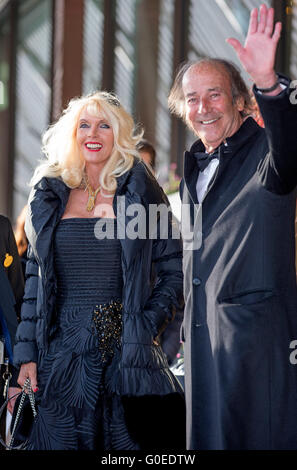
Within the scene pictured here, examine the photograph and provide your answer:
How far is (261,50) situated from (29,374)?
162cm

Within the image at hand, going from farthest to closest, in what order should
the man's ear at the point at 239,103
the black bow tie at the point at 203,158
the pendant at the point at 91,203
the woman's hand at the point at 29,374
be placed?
the pendant at the point at 91,203 < the woman's hand at the point at 29,374 < the man's ear at the point at 239,103 < the black bow tie at the point at 203,158

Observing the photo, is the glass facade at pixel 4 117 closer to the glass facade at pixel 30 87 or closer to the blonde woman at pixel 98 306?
the glass facade at pixel 30 87

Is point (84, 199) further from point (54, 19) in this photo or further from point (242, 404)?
point (54, 19)

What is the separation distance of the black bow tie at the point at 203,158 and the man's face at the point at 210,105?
0.05m

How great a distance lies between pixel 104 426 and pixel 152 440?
194 mm

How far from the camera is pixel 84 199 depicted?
→ 3375 mm

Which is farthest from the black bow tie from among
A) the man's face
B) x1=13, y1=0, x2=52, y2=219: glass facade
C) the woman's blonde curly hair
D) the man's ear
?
x1=13, y1=0, x2=52, y2=219: glass facade

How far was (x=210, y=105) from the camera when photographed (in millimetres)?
2854

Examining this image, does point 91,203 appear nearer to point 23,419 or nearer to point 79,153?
point 79,153

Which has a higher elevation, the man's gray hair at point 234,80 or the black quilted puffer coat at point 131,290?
the man's gray hair at point 234,80

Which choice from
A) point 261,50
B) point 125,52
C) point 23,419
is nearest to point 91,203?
point 23,419

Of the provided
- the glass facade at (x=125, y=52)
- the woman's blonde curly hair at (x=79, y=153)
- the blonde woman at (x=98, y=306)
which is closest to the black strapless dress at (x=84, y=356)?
the blonde woman at (x=98, y=306)

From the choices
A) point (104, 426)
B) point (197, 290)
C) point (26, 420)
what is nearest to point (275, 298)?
point (197, 290)

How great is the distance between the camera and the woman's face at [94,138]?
3.36 m
